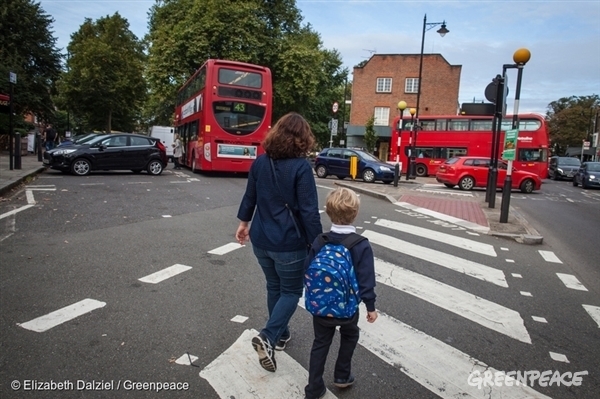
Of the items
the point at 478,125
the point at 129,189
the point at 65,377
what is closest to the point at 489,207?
the point at 129,189

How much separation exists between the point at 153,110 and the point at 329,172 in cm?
3566

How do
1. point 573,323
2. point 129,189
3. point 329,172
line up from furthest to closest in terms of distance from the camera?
point 329,172
point 129,189
point 573,323

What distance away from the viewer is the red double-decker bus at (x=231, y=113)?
56.0ft

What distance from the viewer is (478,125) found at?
2833cm

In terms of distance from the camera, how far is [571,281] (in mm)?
5898

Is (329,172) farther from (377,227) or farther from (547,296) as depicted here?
(547,296)

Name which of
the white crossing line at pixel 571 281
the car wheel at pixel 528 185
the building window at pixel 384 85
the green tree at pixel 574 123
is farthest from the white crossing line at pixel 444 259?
the green tree at pixel 574 123

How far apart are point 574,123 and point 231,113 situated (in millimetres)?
77397

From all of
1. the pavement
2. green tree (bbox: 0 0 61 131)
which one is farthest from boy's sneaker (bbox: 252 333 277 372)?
green tree (bbox: 0 0 61 131)

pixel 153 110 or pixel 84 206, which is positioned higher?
pixel 153 110

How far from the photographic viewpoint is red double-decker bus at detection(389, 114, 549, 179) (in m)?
26.9

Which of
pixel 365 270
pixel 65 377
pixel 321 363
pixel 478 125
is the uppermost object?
pixel 478 125

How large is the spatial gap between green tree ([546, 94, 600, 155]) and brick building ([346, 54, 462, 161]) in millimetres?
43226

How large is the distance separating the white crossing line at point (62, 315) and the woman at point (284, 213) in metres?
1.83
